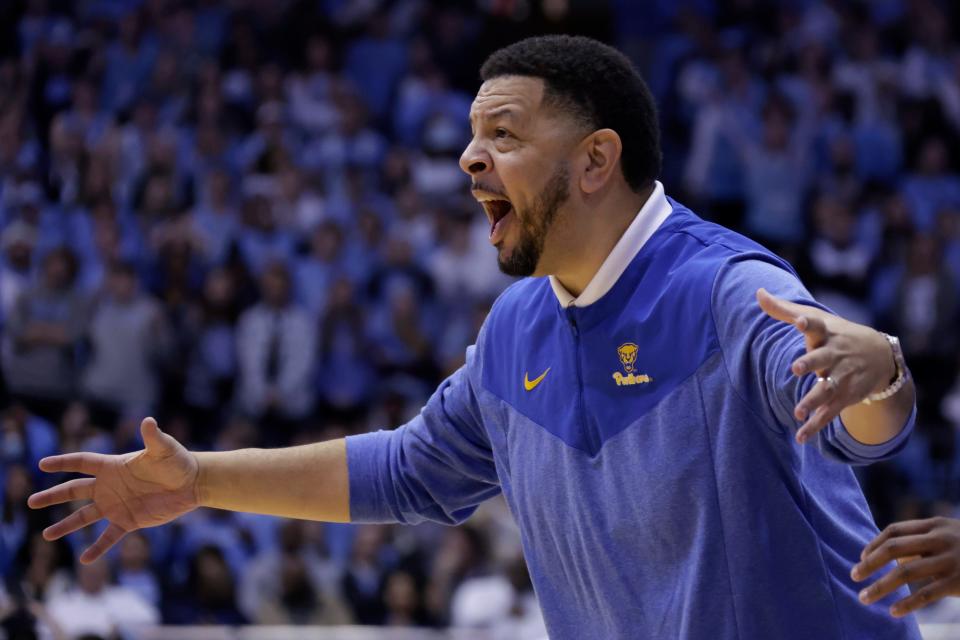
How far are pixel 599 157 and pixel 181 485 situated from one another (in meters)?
1.32

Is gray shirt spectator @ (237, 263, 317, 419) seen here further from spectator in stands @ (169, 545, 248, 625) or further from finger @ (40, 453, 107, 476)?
finger @ (40, 453, 107, 476)

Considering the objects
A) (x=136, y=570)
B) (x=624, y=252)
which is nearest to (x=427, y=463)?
(x=624, y=252)

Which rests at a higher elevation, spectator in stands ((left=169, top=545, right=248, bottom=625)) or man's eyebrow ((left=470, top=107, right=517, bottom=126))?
man's eyebrow ((left=470, top=107, right=517, bottom=126))

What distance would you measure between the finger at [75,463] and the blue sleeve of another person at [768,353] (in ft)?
5.11

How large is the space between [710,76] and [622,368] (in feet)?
29.7

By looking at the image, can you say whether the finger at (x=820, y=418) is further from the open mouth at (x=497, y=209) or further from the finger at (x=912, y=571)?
the open mouth at (x=497, y=209)

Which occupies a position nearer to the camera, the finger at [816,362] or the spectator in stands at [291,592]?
the finger at [816,362]

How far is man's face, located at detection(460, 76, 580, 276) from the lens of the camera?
337 cm

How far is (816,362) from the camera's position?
2.48 m

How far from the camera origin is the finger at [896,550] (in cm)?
259

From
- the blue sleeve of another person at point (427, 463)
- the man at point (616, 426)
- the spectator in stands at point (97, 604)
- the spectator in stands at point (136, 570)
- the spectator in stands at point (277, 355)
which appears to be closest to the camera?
the man at point (616, 426)

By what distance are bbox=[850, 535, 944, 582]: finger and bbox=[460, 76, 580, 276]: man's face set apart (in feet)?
3.72

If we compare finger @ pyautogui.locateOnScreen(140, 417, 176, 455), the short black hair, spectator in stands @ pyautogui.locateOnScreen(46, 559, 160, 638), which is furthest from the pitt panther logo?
spectator in stands @ pyautogui.locateOnScreen(46, 559, 160, 638)

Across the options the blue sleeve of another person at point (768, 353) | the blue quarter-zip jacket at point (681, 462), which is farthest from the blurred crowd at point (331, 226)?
the blue sleeve of another person at point (768, 353)
